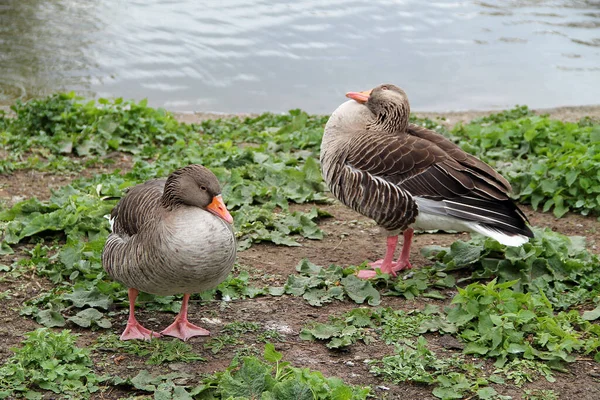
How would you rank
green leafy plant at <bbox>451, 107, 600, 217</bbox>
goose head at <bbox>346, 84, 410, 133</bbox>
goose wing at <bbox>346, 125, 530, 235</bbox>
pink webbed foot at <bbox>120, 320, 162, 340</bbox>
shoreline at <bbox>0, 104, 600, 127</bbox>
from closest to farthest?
pink webbed foot at <bbox>120, 320, 162, 340</bbox> → goose wing at <bbox>346, 125, 530, 235</bbox> → goose head at <bbox>346, 84, 410, 133</bbox> → green leafy plant at <bbox>451, 107, 600, 217</bbox> → shoreline at <bbox>0, 104, 600, 127</bbox>

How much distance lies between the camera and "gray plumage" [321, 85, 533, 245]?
18.2 ft

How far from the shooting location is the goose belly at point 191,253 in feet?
14.3

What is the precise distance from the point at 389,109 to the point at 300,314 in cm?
191

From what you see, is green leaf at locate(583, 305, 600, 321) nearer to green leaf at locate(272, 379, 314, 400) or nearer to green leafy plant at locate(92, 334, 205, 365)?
green leaf at locate(272, 379, 314, 400)

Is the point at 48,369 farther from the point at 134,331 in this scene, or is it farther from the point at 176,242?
the point at 176,242

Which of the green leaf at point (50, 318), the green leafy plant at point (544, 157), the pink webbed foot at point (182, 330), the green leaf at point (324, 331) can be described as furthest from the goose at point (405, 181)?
the green leaf at point (50, 318)

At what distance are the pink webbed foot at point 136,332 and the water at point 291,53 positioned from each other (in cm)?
690

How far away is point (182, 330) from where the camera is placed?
15.7 ft

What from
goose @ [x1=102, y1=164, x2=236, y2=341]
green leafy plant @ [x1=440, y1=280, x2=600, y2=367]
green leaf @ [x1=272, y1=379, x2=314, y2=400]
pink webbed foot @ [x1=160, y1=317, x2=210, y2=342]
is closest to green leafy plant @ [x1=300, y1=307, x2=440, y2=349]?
green leafy plant @ [x1=440, y1=280, x2=600, y2=367]

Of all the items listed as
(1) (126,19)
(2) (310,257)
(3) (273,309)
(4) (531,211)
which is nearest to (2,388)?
(3) (273,309)

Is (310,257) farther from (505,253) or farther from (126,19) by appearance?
(126,19)

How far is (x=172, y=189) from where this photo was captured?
4598 millimetres

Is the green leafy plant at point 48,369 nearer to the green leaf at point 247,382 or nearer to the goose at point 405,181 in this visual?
the green leaf at point 247,382

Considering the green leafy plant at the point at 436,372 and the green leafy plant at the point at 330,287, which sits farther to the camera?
the green leafy plant at the point at 330,287
